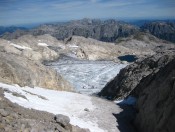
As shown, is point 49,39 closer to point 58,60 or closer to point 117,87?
point 58,60

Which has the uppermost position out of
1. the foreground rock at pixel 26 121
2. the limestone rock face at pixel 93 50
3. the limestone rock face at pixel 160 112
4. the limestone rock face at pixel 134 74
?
the foreground rock at pixel 26 121

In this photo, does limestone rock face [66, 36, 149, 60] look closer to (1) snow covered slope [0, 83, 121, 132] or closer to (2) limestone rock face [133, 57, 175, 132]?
(1) snow covered slope [0, 83, 121, 132]

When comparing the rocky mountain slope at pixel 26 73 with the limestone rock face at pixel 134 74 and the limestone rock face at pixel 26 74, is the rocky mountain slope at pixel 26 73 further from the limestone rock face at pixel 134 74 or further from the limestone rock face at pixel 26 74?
the limestone rock face at pixel 134 74

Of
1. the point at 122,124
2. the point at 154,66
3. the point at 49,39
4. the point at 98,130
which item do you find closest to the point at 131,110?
the point at 122,124

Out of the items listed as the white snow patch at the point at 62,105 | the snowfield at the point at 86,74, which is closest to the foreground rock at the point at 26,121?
the white snow patch at the point at 62,105

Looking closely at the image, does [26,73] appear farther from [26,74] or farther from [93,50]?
[93,50]

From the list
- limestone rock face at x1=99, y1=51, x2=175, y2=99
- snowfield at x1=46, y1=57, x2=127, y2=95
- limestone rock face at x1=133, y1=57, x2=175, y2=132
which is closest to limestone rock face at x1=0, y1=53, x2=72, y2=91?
limestone rock face at x1=99, y1=51, x2=175, y2=99
